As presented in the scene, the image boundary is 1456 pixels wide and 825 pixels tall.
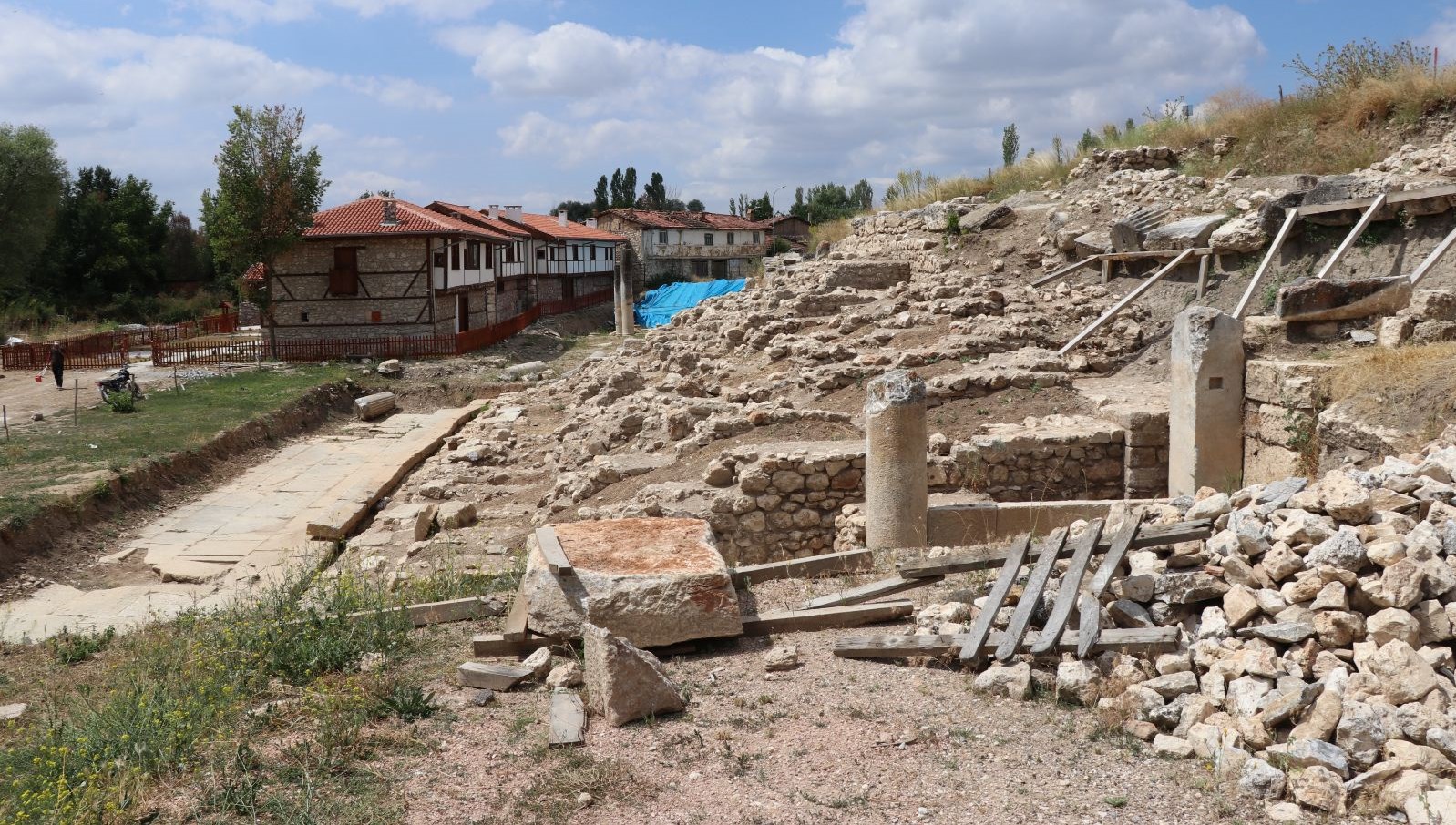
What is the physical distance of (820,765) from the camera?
520 centimetres

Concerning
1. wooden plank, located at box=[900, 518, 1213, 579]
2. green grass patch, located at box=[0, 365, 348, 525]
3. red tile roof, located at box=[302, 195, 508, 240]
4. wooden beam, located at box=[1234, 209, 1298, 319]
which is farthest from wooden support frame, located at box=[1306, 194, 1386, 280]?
red tile roof, located at box=[302, 195, 508, 240]

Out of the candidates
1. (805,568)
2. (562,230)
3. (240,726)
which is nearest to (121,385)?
(805,568)

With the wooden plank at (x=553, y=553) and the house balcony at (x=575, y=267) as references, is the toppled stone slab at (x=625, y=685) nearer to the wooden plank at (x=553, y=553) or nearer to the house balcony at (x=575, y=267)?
the wooden plank at (x=553, y=553)

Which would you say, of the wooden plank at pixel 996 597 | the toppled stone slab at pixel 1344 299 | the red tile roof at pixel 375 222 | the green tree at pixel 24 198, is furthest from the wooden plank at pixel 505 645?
the green tree at pixel 24 198

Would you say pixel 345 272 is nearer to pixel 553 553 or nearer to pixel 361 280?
pixel 361 280

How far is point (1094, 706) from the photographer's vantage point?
5.63 metres

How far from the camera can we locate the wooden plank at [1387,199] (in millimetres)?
11984

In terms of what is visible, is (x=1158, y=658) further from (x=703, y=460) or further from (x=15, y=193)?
(x=15, y=193)

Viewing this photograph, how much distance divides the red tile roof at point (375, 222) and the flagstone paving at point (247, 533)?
35.6 feet

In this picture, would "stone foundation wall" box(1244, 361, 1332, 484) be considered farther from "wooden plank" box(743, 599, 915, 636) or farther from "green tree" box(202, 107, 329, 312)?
"green tree" box(202, 107, 329, 312)

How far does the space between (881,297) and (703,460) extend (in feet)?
23.0

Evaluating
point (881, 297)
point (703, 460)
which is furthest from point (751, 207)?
point (703, 460)

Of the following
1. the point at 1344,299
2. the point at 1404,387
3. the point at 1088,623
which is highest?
the point at 1344,299

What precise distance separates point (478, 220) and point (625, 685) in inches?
1496
